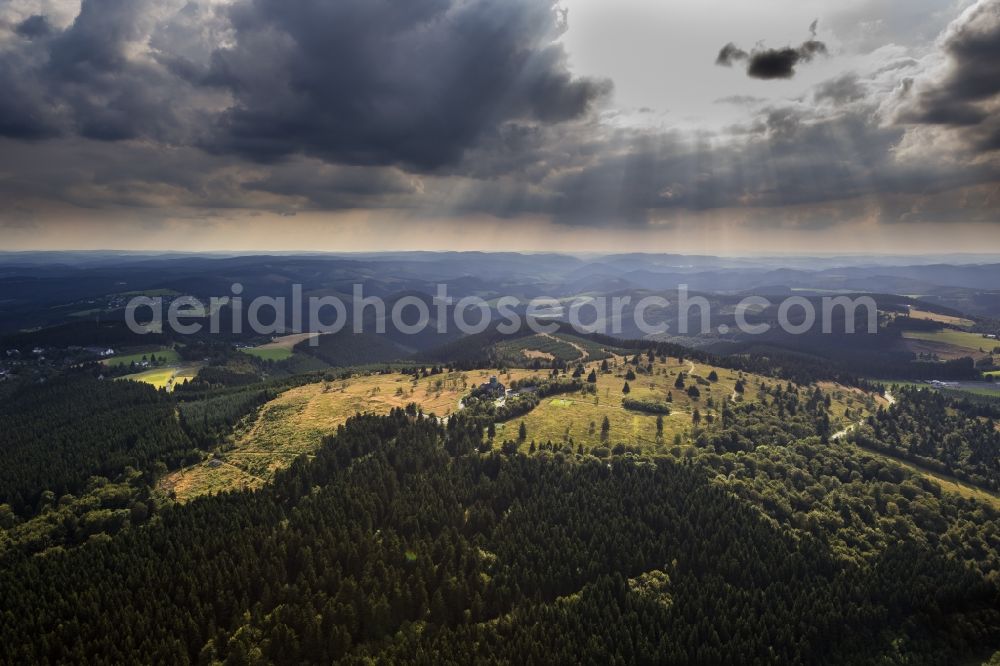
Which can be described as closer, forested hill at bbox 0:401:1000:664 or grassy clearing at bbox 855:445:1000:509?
forested hill at bbox 0:401:1000:664

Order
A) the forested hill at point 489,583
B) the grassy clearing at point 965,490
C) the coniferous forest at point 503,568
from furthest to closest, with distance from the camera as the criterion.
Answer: the grassy clearing at point 965,490, the coniferous forest at point 503,568, the forested hill at point 489,583

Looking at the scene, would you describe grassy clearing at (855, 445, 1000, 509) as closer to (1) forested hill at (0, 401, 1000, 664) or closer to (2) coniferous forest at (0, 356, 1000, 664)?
(2) coniferous forest at (0, 356, 1000, 664)

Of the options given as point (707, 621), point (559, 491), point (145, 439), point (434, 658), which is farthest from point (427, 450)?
point (145, 439)

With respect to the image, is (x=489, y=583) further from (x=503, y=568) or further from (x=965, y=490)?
(x=965, y=490)

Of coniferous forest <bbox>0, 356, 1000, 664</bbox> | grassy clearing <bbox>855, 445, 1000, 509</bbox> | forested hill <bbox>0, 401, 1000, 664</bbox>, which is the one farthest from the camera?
grassy clearing <bbox>855, 445, 1000, 509</bbox>

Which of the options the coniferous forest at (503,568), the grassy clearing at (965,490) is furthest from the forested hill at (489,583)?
the grassy clearing at (965,490)

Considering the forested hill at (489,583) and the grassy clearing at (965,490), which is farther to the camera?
the grassy clearing at (965,490)

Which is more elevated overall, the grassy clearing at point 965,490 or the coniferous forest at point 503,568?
the coniferous forest at point 503,568

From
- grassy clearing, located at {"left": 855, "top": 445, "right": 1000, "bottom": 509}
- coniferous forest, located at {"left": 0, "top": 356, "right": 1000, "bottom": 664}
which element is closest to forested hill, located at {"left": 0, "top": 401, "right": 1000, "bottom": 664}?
coniferous forest, located at {"left": 0, "top": 356, "right": 1000, "bottom": 664}

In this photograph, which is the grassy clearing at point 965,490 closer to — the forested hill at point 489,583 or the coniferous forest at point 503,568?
the coniferous forest at point 503,568
